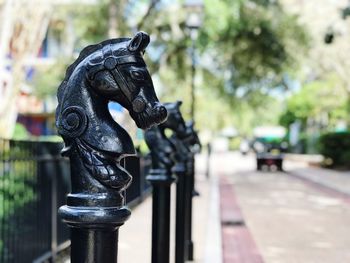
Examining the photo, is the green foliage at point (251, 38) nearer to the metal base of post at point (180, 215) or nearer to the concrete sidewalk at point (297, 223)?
the concrete sidewalk at point (297, 223)

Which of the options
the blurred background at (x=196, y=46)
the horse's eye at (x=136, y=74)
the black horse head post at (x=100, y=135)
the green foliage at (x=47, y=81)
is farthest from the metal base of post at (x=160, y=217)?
the green foliage at (x=47, y=81)

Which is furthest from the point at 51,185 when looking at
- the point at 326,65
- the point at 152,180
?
the point at 326,65

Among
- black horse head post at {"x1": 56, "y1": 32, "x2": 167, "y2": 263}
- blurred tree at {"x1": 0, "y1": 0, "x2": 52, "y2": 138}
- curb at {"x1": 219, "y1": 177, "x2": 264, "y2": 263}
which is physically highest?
blurred tree at {"x1": 0, "y1": 0, "x2": 52, "y2": 138}

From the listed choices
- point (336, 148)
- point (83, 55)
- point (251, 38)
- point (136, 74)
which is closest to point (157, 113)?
point (136, 74)

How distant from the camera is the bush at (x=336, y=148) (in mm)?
26734

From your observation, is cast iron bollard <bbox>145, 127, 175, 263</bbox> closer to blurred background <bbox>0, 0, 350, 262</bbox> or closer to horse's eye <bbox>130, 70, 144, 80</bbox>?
horse's eye <bbox>130, 70, 144, 80</bbox>

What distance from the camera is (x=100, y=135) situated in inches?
75.0

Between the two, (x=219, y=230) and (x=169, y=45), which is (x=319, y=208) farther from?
(x=169, y=45)

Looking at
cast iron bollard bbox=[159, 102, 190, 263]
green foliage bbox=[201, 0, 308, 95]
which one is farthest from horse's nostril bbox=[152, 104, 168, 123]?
green foliage bbox=[201, 0, 308, 95]

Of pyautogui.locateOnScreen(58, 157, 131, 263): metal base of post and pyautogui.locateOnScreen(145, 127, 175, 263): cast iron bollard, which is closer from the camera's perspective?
pyautogui.locateOnScreen(58, 157, 131, 263): metal base of post

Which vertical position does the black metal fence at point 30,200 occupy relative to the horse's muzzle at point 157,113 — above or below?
below

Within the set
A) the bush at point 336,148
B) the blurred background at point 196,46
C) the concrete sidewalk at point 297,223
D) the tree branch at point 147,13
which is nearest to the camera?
the concrete sidewalk at point 297,223

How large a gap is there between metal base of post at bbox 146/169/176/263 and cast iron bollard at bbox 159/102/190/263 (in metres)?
0.71

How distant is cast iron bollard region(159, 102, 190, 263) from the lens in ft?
15.4
